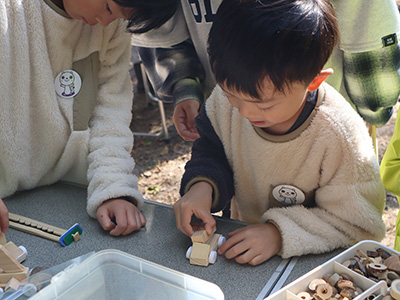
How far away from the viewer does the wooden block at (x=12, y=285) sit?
2.42ft

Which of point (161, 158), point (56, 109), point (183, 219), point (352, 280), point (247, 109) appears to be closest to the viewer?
point (352, 280)

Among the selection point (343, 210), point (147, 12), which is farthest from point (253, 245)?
point (147, 12)

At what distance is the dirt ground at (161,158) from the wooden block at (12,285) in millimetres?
1750

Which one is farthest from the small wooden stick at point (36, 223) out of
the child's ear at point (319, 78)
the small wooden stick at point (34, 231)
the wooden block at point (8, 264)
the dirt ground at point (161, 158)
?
the dirt ground at point (161, 158)

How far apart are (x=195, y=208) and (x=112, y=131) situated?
36cm

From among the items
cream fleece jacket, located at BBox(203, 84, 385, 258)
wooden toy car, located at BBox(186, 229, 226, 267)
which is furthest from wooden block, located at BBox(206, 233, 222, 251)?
cream fleece jacket, located at BBox(203, 84, 385, 258)

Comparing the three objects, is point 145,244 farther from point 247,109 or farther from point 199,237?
point 247,109

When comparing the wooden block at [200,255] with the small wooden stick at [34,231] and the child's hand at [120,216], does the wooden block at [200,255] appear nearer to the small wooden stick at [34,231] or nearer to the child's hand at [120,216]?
the child's hand at [120,216]

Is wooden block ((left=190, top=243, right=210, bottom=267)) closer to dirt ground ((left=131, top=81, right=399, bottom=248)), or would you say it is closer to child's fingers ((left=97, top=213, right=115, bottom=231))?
child's fingers ((left=97, top=213, right=115, bottom=231))

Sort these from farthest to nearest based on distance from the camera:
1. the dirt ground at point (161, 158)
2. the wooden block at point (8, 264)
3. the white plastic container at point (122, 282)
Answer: the dirt ground at point (161, 158)
the wooden block at point (8, 264)
the white plastic container at point (122, 282)

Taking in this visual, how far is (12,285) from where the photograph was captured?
2.48 ft

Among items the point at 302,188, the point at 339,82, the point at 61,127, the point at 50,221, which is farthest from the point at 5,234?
the point at 339,82

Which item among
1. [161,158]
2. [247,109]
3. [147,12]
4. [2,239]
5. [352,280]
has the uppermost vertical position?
[147,12]

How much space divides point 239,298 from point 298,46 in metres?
0.44
